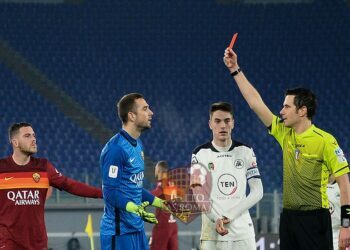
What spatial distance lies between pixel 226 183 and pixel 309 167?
741 mm


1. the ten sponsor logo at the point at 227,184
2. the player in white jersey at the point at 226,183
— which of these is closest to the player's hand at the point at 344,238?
the player in white jersey at the point at 226,183

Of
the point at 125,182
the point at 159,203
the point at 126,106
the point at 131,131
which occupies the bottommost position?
the point at 159,203

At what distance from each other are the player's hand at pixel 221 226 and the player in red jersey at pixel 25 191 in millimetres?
882

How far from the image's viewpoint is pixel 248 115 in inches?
744

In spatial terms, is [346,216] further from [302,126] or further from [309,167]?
[302,126]

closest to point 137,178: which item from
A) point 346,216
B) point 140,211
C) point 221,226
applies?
point 140,211

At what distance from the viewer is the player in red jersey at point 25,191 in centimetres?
599

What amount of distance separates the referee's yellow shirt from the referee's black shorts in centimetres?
5

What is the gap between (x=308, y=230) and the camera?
223 inches

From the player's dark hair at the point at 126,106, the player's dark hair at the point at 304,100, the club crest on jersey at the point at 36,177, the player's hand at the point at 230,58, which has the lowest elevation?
the club crest on jersey at the point at 36,177

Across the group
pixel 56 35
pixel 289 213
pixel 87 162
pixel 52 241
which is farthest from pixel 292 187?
pixel 56 35

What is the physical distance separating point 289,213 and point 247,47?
48.2 ft

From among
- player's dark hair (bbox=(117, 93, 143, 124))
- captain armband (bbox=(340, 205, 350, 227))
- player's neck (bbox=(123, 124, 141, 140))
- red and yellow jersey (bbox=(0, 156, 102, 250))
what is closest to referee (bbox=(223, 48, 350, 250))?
captain armband (bbox=(340, 205, 350, 227))

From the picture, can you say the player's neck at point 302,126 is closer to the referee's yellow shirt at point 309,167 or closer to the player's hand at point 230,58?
the referee's yellow shirt at point 309,167
